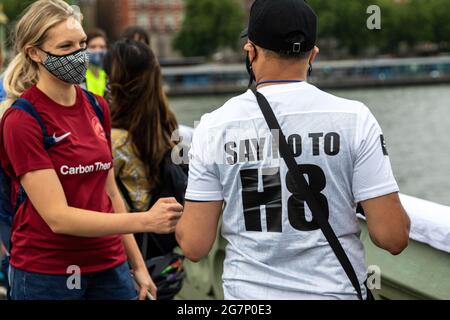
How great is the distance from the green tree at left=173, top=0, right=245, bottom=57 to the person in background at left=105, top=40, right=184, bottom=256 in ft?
275

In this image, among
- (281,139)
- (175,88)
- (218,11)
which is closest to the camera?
(281,139)

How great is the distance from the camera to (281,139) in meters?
1.87

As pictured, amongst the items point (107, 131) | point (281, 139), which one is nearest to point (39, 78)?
point (107, 131)

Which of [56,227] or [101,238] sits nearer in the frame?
[56,227]

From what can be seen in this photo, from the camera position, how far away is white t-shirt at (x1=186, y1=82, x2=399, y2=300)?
6.15ft

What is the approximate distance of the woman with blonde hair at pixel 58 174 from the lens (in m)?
2.36

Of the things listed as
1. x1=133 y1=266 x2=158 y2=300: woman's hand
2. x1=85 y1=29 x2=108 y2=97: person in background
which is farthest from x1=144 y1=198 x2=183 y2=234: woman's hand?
x1=85 y1=29 x2=108 y2=97: person in background

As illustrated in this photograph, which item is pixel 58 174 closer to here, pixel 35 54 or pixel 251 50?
pixel 35 54

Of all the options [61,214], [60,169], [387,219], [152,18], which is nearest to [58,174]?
[60,169]

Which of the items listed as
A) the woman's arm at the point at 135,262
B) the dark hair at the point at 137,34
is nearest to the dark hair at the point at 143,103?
the woman's arm at the point at 135,262

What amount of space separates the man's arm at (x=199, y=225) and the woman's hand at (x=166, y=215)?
18 cm
